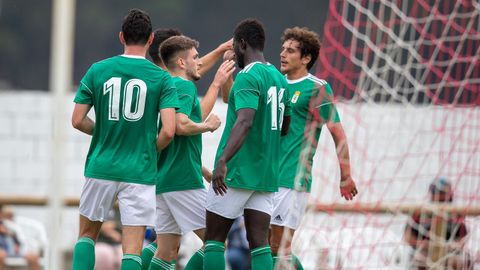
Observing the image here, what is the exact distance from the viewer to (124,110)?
880cm

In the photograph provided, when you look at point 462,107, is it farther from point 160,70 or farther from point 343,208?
point 160,70

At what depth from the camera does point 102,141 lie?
29.1 ft

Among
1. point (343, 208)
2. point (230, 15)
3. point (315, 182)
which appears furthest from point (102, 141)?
point (230, 15)

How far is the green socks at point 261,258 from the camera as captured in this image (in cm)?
891

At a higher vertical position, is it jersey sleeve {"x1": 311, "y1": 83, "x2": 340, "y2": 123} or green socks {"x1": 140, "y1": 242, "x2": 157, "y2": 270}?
jersey sleeve {"x1": 311, "y1": 83, "x2": 340, "y2": 123}

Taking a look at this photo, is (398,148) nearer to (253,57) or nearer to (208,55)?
(208,55)

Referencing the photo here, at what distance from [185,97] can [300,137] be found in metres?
1.11

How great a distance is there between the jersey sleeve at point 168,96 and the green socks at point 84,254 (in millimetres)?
1091

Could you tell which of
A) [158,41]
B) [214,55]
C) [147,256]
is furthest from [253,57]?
[147,256]

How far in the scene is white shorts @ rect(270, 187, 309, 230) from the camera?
971 centimetres

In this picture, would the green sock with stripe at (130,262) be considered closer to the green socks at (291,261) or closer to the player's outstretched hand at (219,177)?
the player's outstretched hand at (219,177)

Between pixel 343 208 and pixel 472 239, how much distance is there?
1.72 meters

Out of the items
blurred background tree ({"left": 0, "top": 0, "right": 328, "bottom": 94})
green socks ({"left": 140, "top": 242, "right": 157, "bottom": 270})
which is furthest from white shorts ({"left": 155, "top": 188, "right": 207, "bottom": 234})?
blurred background tree ({"left": 0, "top": 0, "right": 328, "bottom": 94})

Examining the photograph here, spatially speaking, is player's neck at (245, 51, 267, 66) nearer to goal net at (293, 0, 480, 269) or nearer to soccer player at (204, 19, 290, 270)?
soccer player at (204, 19, 290, 270)
